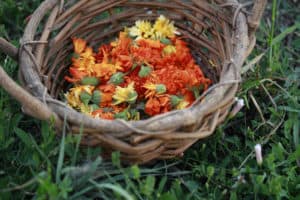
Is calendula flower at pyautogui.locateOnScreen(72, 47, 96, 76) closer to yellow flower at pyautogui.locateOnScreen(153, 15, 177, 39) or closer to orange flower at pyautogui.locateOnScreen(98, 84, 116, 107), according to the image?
orange flower at pyautogui.locateOnScreen(98, 84, 116, 107)

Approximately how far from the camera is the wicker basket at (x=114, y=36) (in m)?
1.38

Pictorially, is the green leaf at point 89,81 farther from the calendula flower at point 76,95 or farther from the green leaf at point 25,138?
the green leaf at point 25,138

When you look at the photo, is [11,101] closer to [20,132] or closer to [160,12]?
[20,132]

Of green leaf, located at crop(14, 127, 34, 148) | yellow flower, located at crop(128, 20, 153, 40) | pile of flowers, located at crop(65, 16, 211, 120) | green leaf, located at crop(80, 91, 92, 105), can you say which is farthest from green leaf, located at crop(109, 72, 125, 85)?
green leaf, located at crop(14, 127, 34, 148)

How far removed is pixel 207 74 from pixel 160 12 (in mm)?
302

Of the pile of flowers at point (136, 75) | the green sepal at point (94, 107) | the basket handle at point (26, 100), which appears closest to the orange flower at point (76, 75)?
the pile of flowers at point (136, 75)

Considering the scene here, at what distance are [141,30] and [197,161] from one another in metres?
0.53

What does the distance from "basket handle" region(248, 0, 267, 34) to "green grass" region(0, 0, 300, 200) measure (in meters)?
0.16

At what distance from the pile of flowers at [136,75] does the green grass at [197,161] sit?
158 millimetres

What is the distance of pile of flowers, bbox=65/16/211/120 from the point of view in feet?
5.66

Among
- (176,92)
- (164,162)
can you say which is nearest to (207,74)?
(176,92)

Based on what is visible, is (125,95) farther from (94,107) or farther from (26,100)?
(26,100)

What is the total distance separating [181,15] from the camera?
1.98 m

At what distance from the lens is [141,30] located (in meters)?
1.97
